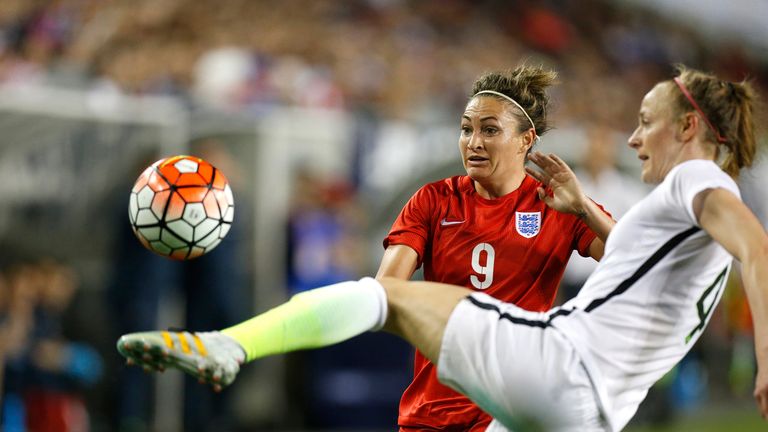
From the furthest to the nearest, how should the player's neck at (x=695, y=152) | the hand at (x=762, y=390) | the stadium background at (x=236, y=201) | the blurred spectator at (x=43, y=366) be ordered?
the stadium background at (x=236, y=201), the blurred spectator at (x=43, y=366), the player's neck at (x=695, y=152), the hand at (x=762, y=390)

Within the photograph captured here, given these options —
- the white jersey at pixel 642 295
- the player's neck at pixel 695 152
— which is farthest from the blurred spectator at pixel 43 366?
the player's neck at pixel 695 152

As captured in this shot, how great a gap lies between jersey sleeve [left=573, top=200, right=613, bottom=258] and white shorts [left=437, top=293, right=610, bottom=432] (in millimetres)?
738

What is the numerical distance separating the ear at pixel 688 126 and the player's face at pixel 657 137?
3 cm

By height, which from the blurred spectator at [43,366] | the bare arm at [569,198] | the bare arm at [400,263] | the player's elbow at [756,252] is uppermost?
the bare arm at [569,198]

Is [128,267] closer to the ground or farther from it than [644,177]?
closer to the ground

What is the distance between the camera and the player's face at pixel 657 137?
12.3ft

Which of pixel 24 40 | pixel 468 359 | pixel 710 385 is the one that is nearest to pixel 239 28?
pixel 24 40

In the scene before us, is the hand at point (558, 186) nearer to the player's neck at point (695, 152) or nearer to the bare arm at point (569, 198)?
the bare arm at point (569, 198)

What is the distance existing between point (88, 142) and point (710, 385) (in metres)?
7.53

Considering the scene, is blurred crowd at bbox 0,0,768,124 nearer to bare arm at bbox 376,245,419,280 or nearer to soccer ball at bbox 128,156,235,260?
soccer ball at bbox 128,156,235,260

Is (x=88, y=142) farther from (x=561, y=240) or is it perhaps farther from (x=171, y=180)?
(x=561, y=240)

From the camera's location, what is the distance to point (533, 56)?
658 inches

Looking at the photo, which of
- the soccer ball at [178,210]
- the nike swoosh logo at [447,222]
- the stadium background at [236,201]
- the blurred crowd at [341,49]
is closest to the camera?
the soccer ball at [178,210]

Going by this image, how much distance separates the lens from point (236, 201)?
8062 mm
